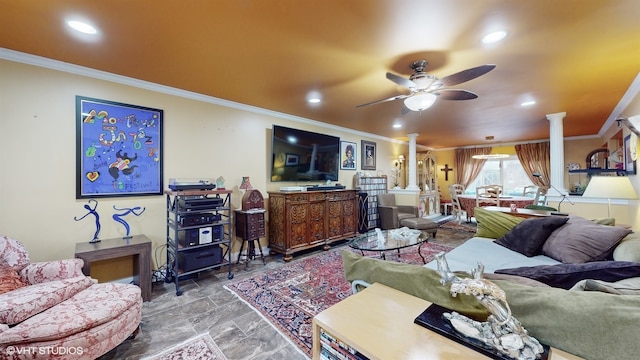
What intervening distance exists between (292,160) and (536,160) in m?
6.89

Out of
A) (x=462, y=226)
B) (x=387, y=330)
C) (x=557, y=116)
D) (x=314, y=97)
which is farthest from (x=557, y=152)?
(x=387, y=330)

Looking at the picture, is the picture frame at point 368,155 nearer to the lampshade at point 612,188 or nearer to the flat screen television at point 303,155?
the flat screen television at point 303,155

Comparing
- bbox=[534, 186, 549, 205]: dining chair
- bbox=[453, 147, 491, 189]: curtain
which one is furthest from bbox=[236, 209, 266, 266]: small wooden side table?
bbox=[453, 147, 491, 189]: curtain

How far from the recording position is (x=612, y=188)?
246cm

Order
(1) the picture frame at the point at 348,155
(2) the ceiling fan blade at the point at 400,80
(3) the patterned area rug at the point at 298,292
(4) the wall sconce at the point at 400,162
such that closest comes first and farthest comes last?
(3) the patterned area rug at the point at 298,292 < (2) the ceiling fan blade at the point at 400,80 < (1) the picture frame at the point at 348,155 < (4) the wall sconce at the point at 400,162

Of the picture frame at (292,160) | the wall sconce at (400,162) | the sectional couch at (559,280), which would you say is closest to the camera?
the sectional couch at (559,280)

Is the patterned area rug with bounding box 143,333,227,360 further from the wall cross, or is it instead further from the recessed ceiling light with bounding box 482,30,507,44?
the wall cross

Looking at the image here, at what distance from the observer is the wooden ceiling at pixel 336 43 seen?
63.1 inches

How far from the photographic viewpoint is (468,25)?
5.79ft

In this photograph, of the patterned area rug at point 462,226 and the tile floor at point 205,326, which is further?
the patterned area rug at point 462,226

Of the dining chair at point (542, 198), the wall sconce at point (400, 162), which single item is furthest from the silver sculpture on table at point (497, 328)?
the wall sconce at point (400, 162)

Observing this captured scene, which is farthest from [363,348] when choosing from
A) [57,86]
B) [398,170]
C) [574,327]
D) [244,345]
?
[398,170]

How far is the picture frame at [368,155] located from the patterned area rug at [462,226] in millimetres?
2329

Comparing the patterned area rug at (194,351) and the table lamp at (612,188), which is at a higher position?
the table lamp at (612,188)
